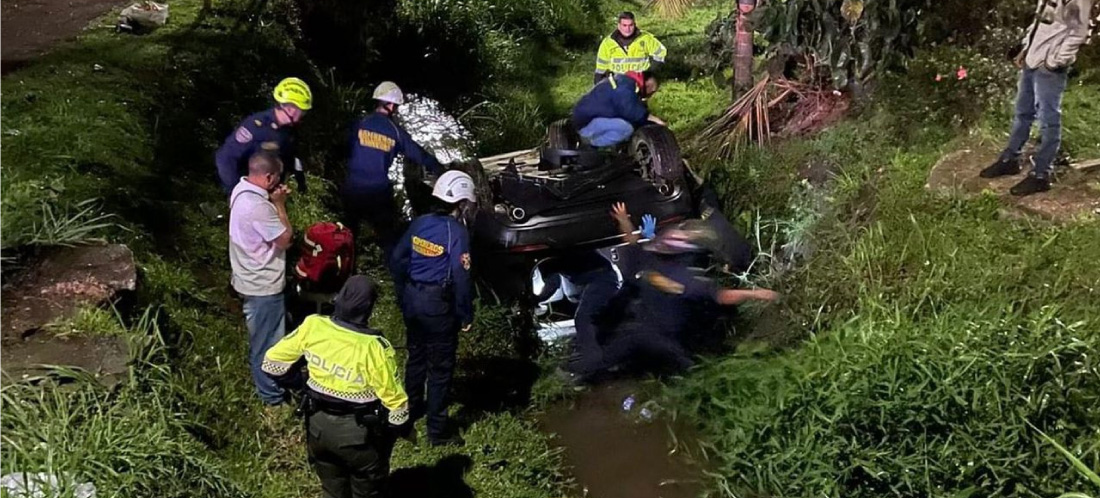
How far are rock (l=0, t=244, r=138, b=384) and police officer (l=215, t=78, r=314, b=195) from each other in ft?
2.53

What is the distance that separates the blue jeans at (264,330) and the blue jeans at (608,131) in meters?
3.13

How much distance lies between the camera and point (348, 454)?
4672 mm

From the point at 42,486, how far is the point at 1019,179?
6.56m

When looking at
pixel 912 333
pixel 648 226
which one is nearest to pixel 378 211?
pixel 648 226

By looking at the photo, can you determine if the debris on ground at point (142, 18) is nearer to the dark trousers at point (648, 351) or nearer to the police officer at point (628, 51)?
the police officer at point (628, 51)

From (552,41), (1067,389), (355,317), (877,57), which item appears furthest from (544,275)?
(552,41)

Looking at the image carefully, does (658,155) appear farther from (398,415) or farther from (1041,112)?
(398,415)

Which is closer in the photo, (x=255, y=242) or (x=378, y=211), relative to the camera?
(x=255, y=242)

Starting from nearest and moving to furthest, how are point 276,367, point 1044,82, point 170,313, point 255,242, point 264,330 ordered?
point 276,367
point 255,242
point 264,330
point 170,313
point 1044,82

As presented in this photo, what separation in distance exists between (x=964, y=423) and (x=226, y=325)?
4.37 metres

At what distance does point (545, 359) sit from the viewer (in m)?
7.02

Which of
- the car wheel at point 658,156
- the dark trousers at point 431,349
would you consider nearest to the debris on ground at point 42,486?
the dark trousers at point 431,349

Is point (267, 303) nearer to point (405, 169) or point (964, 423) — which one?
point (405, 169)

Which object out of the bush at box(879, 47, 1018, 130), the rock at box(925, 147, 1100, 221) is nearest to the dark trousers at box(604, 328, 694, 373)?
the rock at box(925, 147, 1100, 221)
